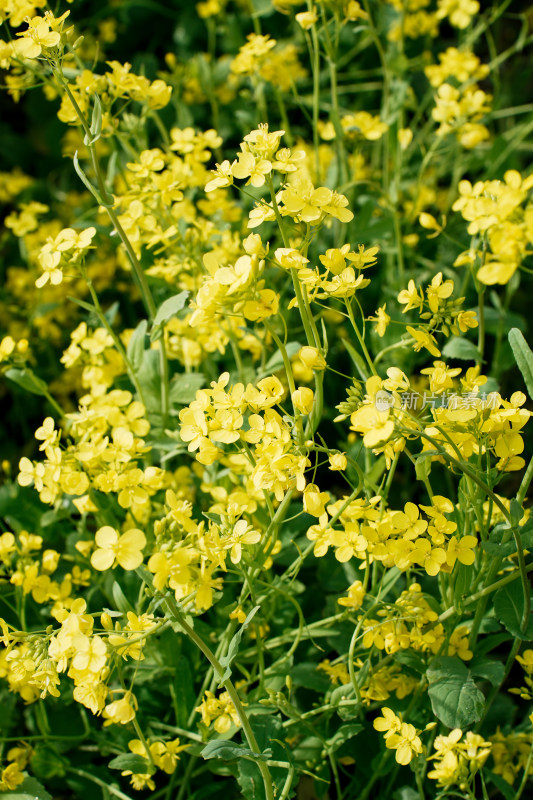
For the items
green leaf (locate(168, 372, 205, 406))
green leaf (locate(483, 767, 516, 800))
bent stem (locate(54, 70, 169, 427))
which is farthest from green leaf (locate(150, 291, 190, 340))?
green leaf (locate(483, 767, 516, 800))

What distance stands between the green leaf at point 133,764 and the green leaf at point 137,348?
2.57ft

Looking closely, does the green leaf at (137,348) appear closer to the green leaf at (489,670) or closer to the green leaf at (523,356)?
the green leaf at (523,356)

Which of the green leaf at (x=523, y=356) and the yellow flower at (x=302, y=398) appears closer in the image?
the yellow flower at (x=302, y=398)

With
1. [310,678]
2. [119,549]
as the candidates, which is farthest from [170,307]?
[310,678]

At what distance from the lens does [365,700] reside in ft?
4.40

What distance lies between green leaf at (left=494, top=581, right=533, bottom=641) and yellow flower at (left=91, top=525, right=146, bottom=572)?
2.08ft

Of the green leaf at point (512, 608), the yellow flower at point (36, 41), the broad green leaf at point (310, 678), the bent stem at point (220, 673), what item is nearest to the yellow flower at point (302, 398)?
the bent stem at point (220, 673)

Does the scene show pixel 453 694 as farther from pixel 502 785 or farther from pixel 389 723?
pixel 502 785

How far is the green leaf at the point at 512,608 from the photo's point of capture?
4.12 feet

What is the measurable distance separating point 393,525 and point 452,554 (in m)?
0.10

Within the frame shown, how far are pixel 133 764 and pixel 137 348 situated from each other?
0.84m

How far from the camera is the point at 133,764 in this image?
1.30 metres

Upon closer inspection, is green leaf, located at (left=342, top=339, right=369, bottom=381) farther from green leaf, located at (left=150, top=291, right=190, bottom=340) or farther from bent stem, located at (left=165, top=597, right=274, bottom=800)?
bent stem, located at (left=165, top=597, right=274, bottom=800)

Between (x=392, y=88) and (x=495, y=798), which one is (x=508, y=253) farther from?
(x=392, y=88)
